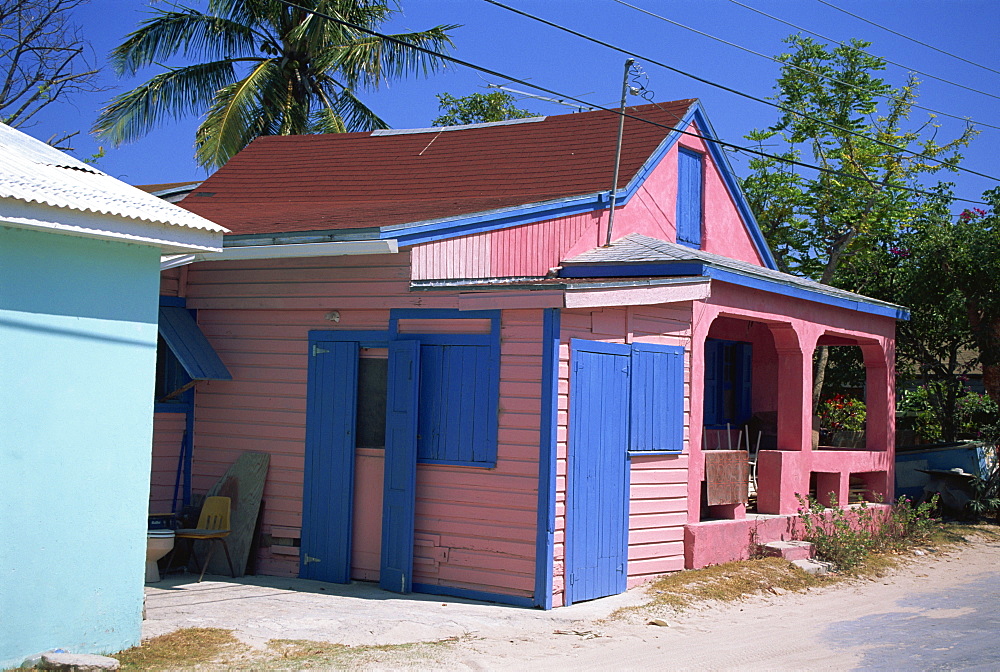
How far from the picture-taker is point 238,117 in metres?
22.4

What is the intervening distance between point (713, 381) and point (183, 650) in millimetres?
10538

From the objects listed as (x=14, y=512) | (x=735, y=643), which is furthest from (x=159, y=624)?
(x=735, y=643)

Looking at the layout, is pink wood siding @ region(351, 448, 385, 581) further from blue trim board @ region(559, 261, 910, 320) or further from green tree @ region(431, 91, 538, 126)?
green tree @ region(431, 91, 538, 126)

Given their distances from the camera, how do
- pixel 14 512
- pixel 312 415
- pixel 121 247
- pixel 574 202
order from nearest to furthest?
pixel 14 512, pixel 121 247, pixel 312 415, pixel 574 202

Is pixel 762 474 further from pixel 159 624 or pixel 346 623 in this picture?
pixel 159 624

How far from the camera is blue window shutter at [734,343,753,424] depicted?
16359 millimetres

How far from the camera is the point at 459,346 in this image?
9.52 m

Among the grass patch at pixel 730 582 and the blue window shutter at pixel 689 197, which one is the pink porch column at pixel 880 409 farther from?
the grass patch at pixel 730 582

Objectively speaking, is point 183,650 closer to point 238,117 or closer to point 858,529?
point 858,529

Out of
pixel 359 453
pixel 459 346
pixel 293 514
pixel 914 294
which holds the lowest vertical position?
pixel 293 514

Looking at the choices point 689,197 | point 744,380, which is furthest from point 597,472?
point 744,380

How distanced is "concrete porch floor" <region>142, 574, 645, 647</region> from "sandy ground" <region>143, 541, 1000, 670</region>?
0.01 metres

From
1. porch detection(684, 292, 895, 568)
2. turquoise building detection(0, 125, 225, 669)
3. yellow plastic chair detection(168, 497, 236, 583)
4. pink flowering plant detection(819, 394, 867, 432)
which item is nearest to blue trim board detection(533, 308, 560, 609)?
porch detection(684, 292, 895, 568)

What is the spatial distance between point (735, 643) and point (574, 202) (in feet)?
18.9
